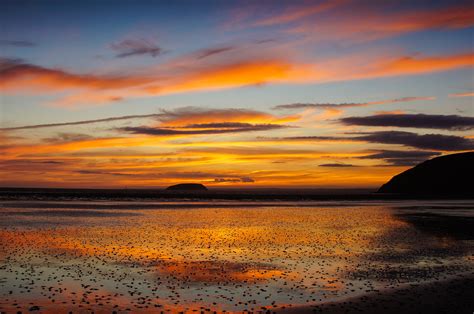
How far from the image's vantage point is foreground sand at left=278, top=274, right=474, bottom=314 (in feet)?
56.4

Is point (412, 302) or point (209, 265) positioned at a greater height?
point (209, 265)

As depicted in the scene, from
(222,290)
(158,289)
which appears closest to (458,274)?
(222,290)

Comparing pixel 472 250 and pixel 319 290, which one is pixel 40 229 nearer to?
pixel 319 290

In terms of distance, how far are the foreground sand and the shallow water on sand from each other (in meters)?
0.88

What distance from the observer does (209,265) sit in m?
26.2

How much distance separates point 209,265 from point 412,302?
39.5 ft

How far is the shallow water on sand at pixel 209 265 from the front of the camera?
18694 mm

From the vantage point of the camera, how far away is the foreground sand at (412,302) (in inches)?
676

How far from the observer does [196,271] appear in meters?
24.4

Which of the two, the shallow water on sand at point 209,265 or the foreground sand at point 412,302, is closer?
the foreground sand at point 412,302

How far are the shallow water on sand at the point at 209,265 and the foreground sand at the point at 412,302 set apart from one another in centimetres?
88

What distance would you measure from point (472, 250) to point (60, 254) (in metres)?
30.2

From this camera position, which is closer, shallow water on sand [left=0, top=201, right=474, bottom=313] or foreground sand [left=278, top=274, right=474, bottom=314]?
foreground sand [left=278, top=274, right=474, bottom=314]

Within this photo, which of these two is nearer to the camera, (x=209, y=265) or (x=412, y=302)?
(x=412, y=302)
